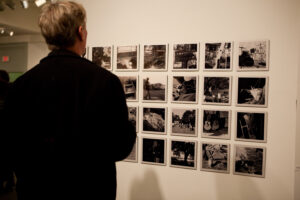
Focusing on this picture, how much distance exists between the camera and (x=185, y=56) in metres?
1.83

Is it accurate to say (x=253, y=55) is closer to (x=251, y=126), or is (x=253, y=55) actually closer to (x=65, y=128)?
(x=251, y=126)

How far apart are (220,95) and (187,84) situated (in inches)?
11.0

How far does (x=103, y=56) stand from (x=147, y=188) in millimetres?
1292

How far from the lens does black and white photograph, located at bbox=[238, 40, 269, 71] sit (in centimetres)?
165

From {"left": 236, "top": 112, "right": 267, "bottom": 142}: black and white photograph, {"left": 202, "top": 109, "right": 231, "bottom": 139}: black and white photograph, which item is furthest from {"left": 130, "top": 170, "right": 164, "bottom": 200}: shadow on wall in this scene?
{"left": 236, "top": 112, "right": 267, "bottom": 142}: black and white photograph

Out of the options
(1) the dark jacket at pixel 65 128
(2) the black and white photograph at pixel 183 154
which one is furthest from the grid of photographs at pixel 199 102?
(1) the dark jacket at pixel 65 128

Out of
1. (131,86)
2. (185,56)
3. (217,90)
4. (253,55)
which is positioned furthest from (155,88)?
(253,55)

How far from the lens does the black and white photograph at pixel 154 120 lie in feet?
6.28

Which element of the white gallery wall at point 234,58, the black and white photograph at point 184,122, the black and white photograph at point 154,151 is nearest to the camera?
the white gallery wall at point 234,58

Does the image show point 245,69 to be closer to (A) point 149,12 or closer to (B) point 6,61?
(A) point 149,12

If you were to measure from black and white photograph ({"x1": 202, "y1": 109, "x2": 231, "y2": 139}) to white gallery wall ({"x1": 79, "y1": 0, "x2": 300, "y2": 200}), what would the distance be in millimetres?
51

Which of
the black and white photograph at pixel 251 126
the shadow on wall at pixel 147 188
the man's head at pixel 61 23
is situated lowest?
the shadow on wall at pixel 147 188

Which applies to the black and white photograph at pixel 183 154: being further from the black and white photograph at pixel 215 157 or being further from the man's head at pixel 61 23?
the man's head at pixel 61 23

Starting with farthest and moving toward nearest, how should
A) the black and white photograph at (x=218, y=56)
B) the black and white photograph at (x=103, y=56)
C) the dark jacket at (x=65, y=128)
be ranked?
the black and white photograph at (x=103, y=56)
the black and white photograph at (x=218, y=56)
the dark jacket at (x=65, y=128)
